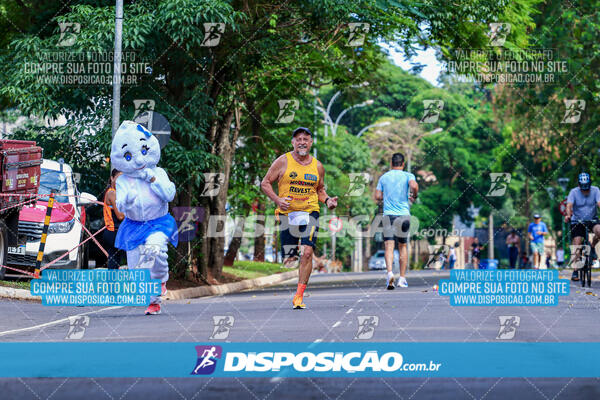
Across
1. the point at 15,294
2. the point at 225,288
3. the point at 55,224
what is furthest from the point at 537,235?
the point at 15,294

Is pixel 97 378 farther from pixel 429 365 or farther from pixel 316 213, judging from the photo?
pixel 316 213

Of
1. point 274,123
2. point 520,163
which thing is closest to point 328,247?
point 520,163

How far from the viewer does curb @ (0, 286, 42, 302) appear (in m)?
16.2

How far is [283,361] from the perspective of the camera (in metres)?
6.00

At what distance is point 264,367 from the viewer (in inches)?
235

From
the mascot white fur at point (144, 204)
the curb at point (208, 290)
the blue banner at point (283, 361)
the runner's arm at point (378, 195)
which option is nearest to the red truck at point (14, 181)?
the curb at point (208, 290)

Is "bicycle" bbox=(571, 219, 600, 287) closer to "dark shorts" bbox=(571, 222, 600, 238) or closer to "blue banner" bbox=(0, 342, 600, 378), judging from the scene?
"dark shorts" bbox=(571, 222, 600, 238)

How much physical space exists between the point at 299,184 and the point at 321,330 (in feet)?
4.68

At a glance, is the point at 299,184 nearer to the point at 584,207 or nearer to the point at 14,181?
the point at 584,207

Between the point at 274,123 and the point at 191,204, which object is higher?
the point at 274,123

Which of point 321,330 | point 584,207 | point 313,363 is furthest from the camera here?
point 584,207

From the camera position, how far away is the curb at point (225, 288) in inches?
757

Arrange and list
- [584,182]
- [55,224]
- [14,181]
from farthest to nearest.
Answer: [55,224], [14,181], [584,182]

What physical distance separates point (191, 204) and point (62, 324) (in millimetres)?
11186
